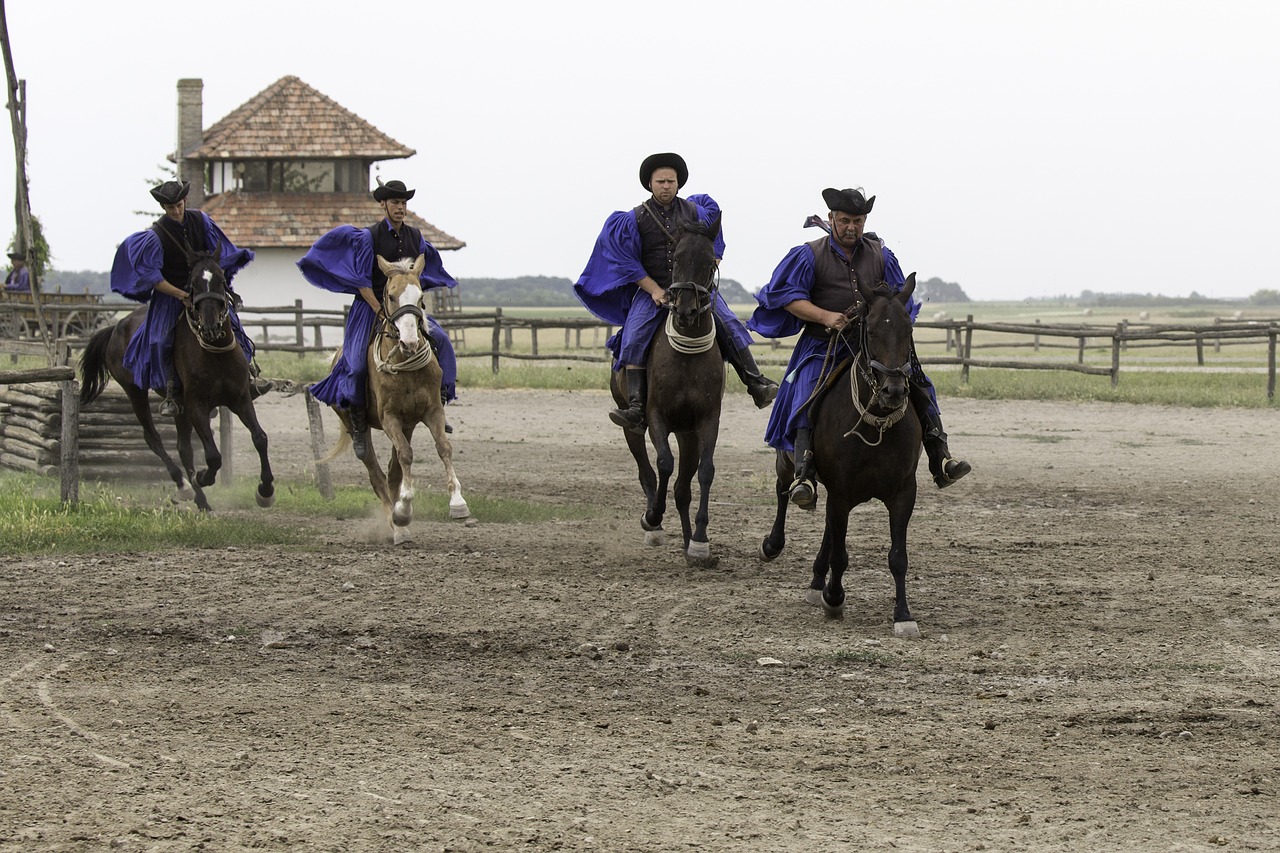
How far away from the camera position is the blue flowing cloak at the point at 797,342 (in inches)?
348

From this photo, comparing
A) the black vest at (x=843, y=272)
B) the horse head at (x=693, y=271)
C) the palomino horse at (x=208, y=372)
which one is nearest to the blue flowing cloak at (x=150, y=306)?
the palomino horse at (x=208, y=372)

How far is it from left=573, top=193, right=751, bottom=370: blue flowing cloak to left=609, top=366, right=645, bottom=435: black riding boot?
0.09 meters

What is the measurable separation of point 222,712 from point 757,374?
217 inches

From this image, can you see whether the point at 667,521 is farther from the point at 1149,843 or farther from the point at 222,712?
the point at 1149,843

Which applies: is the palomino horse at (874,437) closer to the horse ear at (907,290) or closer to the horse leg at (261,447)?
the horse ear at (907,290)

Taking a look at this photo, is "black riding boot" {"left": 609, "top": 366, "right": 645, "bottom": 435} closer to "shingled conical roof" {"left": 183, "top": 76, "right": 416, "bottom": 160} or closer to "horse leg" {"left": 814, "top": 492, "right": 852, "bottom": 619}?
"horse leg" {"left": 814, "top": 492, "right": 852, "bottom": 619}

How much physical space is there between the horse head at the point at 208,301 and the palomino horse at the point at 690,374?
3.68 meters

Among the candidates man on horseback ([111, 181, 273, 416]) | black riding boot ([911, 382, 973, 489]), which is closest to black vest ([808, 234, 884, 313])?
black riding boot ([911, 382, 973, 489])

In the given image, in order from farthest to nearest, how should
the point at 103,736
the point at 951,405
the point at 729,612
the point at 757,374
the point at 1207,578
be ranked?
the point at 951,405
the point at 757,374
the point at 1207,578
the point at 729,612
the point at 103,736

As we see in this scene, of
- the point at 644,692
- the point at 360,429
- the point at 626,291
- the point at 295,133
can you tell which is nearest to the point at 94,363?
the point at 360,429

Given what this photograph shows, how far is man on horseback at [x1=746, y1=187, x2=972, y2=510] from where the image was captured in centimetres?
860

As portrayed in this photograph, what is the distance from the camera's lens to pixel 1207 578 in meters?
9.70

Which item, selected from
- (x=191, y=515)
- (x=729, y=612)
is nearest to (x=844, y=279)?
(x=729, y=612)

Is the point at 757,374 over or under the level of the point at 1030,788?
over
